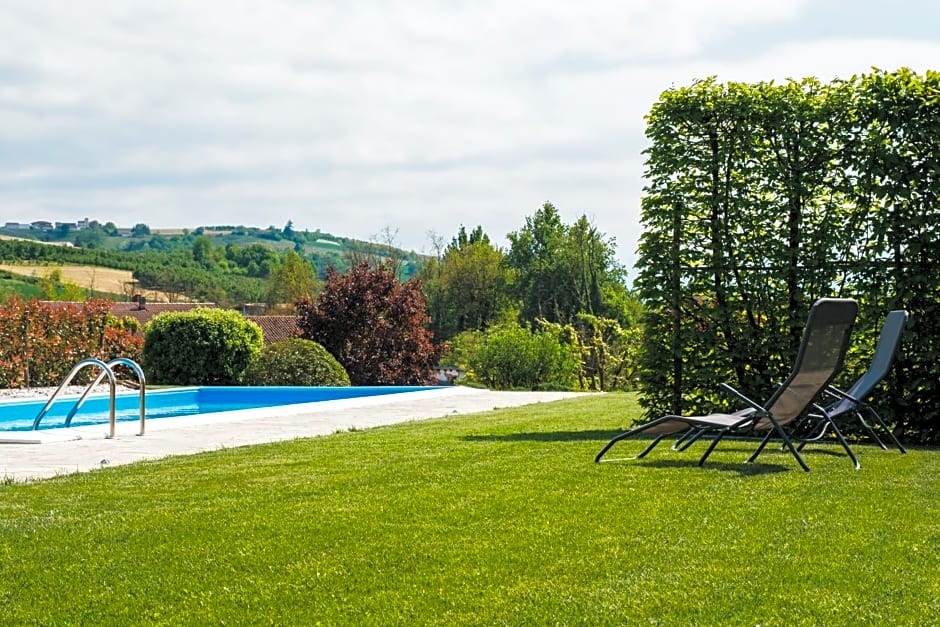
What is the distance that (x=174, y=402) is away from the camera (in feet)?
63.2

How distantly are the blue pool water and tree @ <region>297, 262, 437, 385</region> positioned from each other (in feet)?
12.1

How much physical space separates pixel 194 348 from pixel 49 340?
3.17 metres

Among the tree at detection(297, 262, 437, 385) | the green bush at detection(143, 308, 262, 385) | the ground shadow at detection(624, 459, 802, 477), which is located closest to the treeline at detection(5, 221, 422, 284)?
the tree at detection(297, 262, 437, 385)

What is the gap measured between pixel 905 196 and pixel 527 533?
6.14m

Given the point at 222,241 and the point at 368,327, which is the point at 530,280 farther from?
the point at 222,241

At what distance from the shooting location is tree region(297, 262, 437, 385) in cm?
2441

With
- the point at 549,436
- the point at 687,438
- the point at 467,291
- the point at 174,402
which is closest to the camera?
the point at 687,438

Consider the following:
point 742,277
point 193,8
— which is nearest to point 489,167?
point 193,8

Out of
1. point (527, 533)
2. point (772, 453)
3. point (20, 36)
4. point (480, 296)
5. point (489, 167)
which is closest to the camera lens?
point (527, 533)

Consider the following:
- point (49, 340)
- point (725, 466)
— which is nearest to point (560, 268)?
point (49, 340)

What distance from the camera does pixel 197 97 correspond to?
63.9ft

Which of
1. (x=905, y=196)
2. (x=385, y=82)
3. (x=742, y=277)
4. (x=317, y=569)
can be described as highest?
(x=385, y=82)

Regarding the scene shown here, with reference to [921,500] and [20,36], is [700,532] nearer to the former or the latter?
[921,500]

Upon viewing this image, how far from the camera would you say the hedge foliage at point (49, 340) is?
19.0 m
